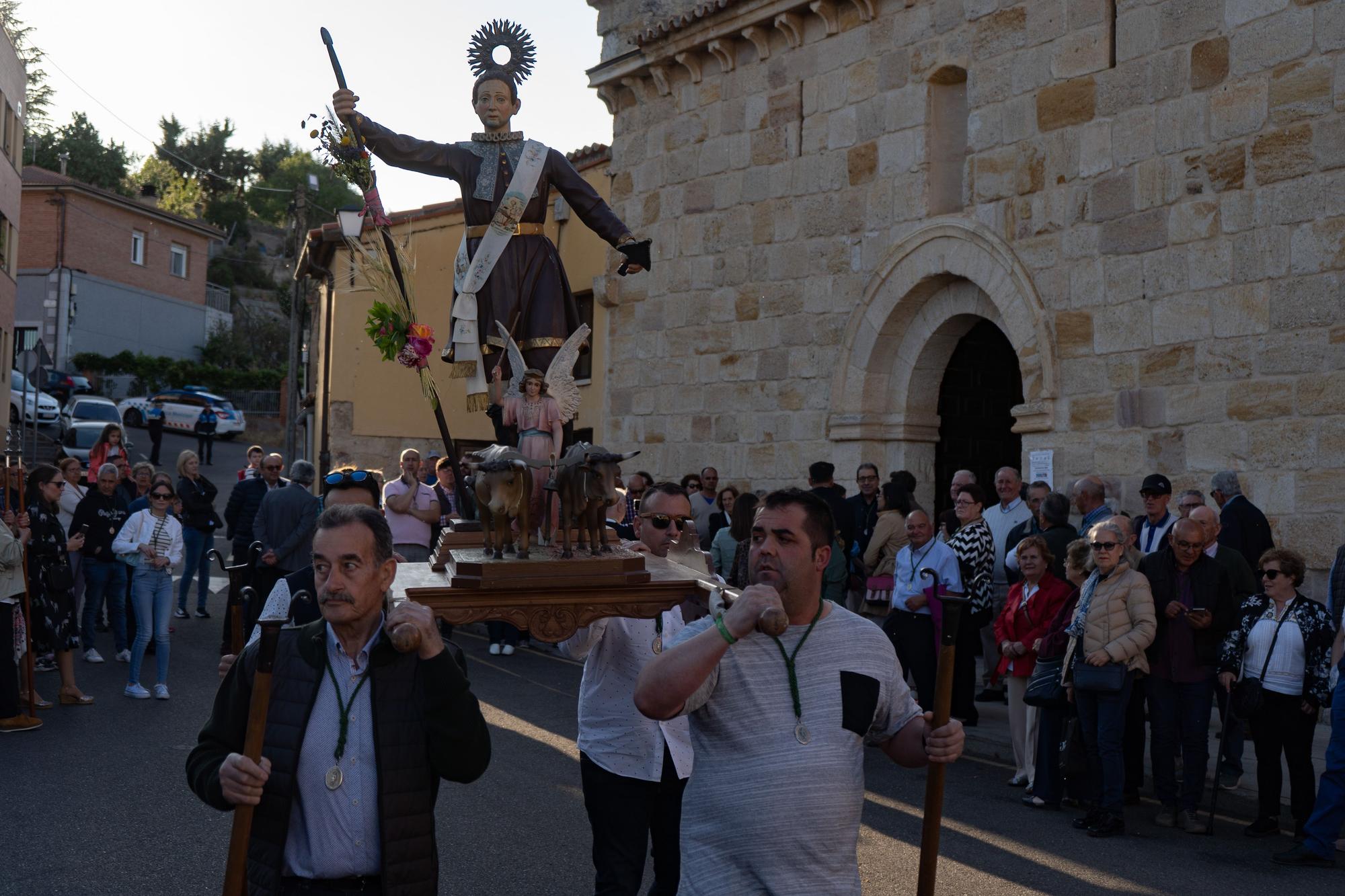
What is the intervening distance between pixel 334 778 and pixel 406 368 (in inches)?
832

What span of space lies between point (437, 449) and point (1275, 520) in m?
17.6

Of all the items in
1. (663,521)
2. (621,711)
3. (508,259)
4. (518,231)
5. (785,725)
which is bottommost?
(621,711)

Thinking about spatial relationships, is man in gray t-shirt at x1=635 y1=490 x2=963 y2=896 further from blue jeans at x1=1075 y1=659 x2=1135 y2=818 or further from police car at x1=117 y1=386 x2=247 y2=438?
police car at x1=117 y1=386 x2=247 y2=438

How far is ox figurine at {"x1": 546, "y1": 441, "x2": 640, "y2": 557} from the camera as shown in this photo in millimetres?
4512

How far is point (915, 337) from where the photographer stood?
14734 millimetres

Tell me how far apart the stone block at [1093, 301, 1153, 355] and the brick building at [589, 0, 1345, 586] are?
2 cm

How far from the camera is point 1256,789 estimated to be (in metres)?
8.54

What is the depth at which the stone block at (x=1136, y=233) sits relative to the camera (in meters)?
12.0

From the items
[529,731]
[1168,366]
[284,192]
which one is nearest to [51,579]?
[529,731]

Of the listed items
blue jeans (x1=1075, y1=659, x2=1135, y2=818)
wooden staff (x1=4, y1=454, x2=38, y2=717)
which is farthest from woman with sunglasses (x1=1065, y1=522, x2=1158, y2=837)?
wooden staff (x1=4, y1=454, x2=38, y2=717)

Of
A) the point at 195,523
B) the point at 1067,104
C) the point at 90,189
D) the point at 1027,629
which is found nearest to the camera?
the point at 1027,629

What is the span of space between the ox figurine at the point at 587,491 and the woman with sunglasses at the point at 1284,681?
4942mm

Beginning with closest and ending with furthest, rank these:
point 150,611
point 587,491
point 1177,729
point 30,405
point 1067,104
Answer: point 587,491 → point 1177,729 → point 150,611 → point 1067,104 → point 30,405

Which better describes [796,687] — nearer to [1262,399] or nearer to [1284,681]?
[1284,681]
